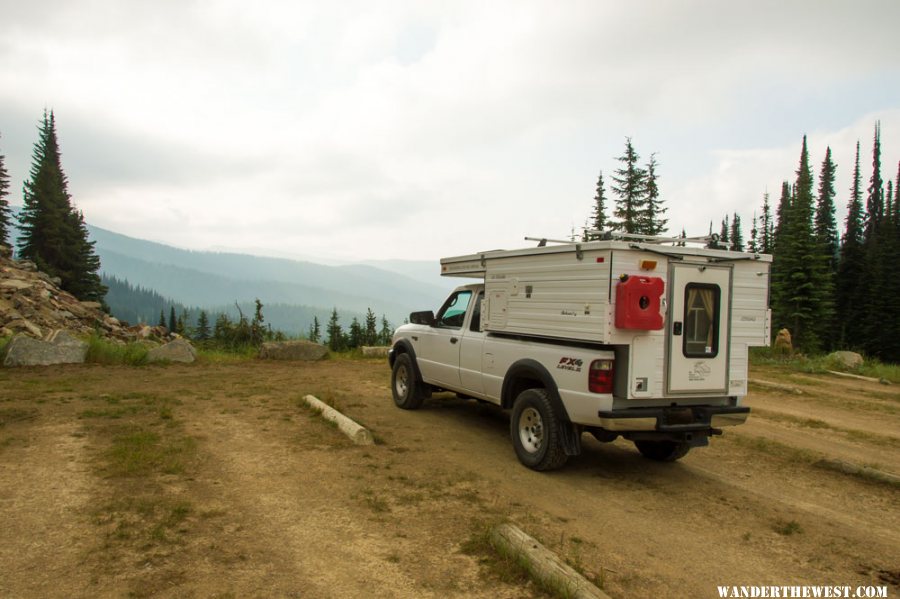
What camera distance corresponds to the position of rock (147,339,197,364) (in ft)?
48.6

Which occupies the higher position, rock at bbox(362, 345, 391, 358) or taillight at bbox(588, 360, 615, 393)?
taillight at bbox(588, 360, 615, 393)

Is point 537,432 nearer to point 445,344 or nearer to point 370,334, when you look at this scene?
point 445,344

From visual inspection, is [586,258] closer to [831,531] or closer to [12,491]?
[831,531]

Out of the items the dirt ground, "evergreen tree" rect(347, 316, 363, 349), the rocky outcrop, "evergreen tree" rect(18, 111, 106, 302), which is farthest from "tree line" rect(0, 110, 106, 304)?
the dirt ground

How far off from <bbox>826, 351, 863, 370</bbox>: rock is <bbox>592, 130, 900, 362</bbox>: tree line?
16.9ft

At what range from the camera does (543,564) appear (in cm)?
387

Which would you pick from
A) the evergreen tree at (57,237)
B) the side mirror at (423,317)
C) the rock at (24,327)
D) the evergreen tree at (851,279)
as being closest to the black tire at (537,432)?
the side mirror at (423,317)

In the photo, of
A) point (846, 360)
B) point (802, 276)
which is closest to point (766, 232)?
point (802, 276)

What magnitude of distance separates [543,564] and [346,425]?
445 centimetres

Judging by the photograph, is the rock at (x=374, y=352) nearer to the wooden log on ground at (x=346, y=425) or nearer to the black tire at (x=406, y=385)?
the black tire at (x=406, y=385)

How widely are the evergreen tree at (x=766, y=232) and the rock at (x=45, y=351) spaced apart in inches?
2580

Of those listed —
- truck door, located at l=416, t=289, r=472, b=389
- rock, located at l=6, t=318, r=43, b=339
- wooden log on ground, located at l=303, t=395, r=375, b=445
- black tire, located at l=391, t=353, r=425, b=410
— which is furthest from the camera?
rock, located at l=6, t=318, r=43, b=339

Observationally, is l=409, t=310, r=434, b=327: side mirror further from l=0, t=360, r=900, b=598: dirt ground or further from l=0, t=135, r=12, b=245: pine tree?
l=0, t=135, r=12, b=245: pine tree

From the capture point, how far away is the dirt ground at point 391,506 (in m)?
3.99
